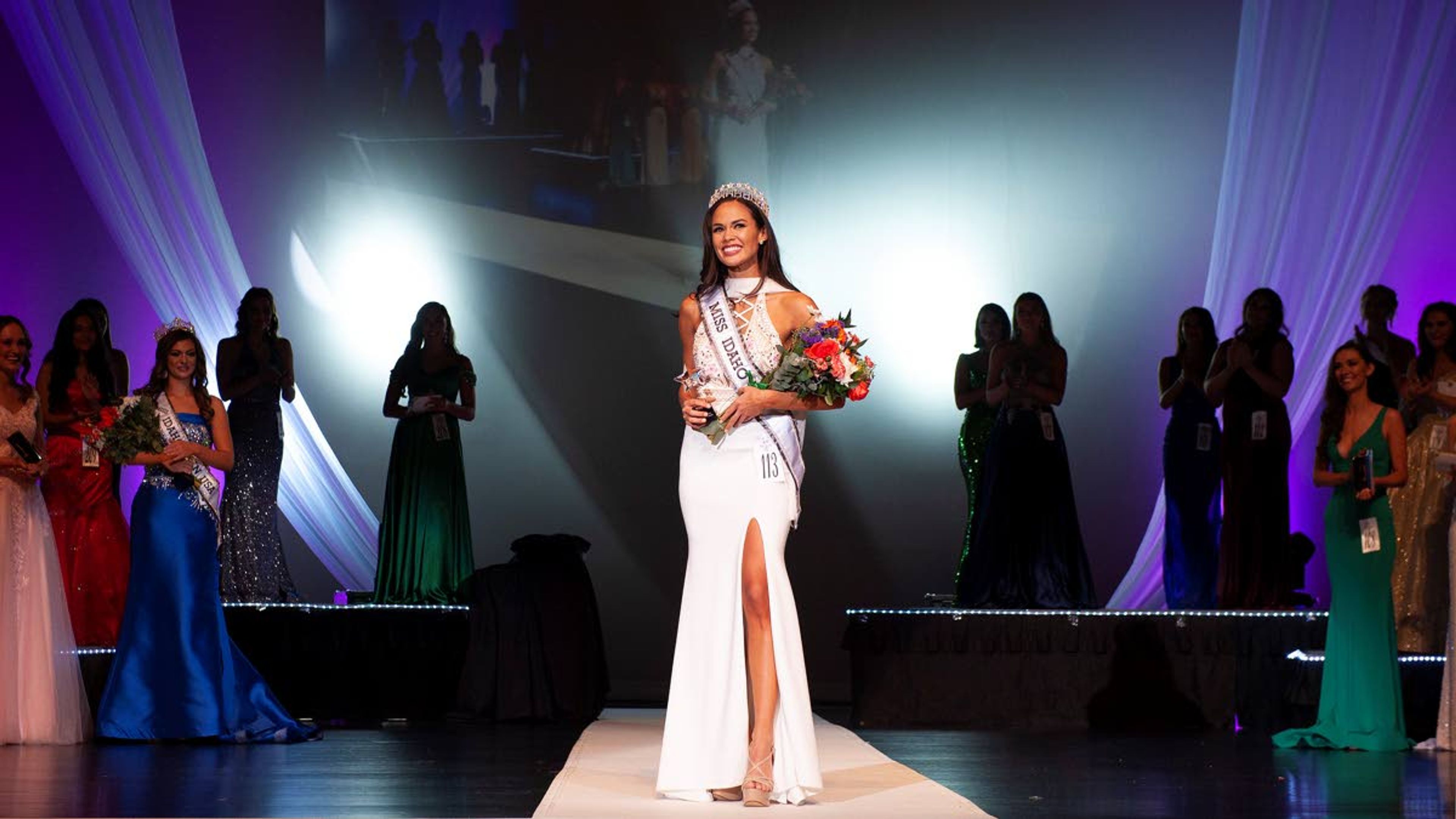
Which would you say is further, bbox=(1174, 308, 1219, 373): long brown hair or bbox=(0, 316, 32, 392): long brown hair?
bbox=(1174, 308, 1219, 373): long brown hair

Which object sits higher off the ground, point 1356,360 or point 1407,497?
point 1356,360

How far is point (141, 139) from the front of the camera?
952 centimetres

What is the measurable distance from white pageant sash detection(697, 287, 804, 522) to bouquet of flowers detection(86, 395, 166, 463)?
9.05 ft

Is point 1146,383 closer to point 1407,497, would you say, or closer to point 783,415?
point 1407,497

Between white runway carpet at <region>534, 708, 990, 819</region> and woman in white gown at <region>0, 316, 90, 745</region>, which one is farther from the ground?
woman in white gown at <region>0, 316, 90, 745</region>

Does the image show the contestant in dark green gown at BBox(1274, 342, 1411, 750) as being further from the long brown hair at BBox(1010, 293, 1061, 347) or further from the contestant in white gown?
the long brown hair at BBox(1010, 293, 1061, 347)

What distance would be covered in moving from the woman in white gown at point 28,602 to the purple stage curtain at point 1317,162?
19.2ft

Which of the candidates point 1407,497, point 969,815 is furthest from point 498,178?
point 969,815

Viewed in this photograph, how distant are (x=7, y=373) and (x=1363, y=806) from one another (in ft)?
17.3

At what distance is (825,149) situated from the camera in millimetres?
10359

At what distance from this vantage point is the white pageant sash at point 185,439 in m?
6.77

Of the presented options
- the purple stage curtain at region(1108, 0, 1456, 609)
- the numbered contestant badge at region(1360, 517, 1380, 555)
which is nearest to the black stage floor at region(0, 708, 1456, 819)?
the numbered contestant badge at region(1360, 517, 1380, 555)

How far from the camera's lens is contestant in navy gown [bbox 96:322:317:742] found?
6680 mm

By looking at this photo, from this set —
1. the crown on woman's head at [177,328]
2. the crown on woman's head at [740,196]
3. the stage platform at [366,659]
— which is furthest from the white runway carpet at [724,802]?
the crown on woman's head at [177,328]
